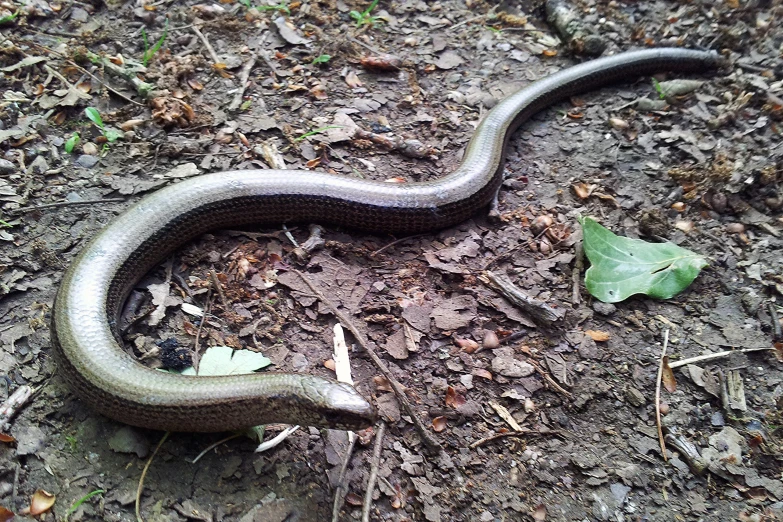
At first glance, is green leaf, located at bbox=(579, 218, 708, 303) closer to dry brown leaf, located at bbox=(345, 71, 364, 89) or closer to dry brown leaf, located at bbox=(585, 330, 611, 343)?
dry brown leaf, located at bbox=(585, 330, 611, 343)

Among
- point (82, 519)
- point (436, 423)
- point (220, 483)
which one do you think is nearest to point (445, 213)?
point (436, 423)

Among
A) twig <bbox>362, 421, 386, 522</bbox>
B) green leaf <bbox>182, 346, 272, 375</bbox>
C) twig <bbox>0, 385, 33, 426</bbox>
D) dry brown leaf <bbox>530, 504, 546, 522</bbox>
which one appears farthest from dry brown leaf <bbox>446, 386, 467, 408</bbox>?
twig <bbox>0, 385, 33, 426</bbox>

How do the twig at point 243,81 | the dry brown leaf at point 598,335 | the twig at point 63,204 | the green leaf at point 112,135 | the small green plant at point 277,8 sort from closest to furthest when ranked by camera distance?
1. the dry brown leaf at point 598,335
2. the twig at point 63,204
3. the green leaf at point 112,135
4. the twig at point 243,81
5. the small green plant at point 277,8

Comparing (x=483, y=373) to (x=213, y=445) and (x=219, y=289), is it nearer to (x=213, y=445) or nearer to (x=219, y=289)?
(x=213, y=445)

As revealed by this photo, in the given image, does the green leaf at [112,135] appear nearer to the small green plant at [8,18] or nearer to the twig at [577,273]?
the small green plant at [8,18]

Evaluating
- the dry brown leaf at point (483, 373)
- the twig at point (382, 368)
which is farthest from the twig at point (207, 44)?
the dry brown leaf at point (483, 373)

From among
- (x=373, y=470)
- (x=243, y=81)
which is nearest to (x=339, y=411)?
(x=373, y=470)
